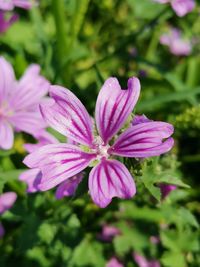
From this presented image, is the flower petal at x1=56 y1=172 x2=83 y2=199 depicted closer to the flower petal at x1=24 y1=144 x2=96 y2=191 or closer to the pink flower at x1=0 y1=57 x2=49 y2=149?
the flower petal at x1=24 y1=144 x2=96 y2=191

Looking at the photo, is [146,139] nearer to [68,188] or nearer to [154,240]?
[68,188]

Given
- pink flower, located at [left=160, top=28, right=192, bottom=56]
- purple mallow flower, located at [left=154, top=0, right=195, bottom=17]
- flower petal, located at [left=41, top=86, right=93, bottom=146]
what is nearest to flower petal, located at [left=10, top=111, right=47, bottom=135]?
flower petal, located at [left=41, top=86, right=93, bottom=146]

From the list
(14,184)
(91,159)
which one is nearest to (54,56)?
(14,184)

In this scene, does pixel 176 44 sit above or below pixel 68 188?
above

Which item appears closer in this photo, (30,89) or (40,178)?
(40,178)

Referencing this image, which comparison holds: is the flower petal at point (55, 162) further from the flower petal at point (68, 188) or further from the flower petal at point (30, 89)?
the flower petal at point (30, 89)

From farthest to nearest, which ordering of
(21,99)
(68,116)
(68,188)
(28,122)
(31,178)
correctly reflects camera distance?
1. (21,99)
2. (28,122)
3. (31,178)
4. (68,188)
5. (68,116)

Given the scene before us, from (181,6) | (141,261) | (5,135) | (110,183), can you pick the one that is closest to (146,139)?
(110,183)
